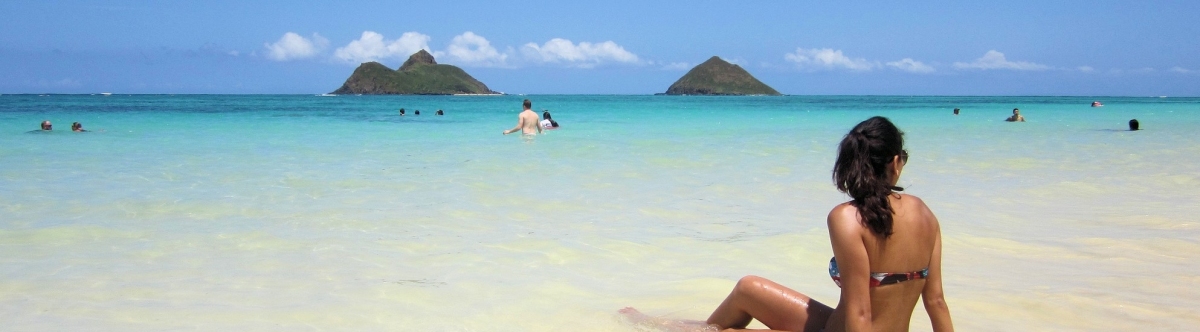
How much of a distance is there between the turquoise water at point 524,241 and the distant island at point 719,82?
170801 millimetres

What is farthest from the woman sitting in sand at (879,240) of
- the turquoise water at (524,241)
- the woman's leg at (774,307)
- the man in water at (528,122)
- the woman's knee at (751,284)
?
the man in water at (528,122)

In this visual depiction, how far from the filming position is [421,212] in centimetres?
732

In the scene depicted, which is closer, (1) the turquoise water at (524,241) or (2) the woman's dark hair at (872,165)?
(2) the woman's dark hair at (872,165)

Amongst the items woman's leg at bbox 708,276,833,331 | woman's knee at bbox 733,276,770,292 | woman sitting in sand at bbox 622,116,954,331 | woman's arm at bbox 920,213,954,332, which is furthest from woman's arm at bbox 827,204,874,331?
woman's knee at bbox 733,276,770,292

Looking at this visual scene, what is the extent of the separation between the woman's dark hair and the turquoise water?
1.60 meters

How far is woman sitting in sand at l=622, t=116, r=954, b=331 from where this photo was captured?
2.70 metres

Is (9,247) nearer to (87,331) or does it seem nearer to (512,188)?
(87,331)

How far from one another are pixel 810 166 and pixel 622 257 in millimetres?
6583

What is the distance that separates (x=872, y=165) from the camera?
107 inches

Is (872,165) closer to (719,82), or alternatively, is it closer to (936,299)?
(936,299)

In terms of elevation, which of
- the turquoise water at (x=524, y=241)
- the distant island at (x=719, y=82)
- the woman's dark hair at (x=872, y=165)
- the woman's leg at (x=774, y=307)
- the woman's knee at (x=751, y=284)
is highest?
the distant island at (x=719, y=82)

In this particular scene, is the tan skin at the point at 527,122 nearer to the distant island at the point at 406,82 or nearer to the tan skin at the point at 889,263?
the tan skin at the point at 889,263

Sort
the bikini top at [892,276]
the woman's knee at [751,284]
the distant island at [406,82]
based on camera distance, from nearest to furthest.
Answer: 1. the bikini top at [892,276]
2. the woman's knee at [751,284]
3. the distant island at [406,82]

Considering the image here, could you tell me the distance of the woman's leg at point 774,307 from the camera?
3.38 m
